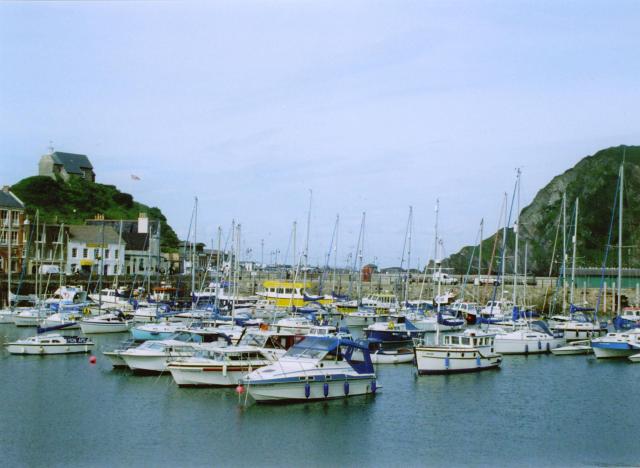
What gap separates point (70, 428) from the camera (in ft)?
99.7

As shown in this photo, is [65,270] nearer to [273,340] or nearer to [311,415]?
[273,340]

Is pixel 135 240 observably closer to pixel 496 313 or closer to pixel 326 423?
pixel 496 313

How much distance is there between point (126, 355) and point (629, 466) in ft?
91.2

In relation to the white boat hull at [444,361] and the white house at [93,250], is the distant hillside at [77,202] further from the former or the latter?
the white boat hull at [444,361]

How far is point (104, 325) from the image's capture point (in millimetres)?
64125

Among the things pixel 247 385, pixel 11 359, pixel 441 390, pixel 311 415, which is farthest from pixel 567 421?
pixel 11 359

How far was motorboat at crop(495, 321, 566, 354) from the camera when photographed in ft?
177

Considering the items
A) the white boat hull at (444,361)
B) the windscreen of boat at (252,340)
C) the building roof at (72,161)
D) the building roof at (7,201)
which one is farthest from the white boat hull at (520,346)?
the building roof at (72,161)

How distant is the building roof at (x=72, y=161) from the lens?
158 m

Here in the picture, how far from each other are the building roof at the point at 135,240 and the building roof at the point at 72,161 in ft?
128

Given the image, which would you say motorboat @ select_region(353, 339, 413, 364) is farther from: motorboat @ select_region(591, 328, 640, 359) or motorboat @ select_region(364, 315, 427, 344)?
motorboat @ select_region(591, 328, 640, 359)

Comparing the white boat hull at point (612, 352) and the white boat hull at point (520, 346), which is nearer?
the white boat hull at point (612, 352)

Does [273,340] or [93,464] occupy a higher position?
[273,340]

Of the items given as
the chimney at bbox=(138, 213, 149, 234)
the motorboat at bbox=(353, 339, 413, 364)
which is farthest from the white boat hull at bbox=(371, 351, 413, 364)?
the chimney at bbox=(138, 213, 149, 234)
